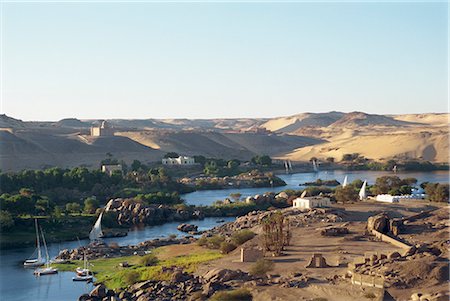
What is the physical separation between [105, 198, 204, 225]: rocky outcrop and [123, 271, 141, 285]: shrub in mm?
13717

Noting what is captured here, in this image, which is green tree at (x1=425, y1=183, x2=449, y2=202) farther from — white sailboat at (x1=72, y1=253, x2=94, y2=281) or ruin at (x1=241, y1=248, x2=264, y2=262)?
white sailboat at (x1=72, y1=253, x2=94, y2=281)

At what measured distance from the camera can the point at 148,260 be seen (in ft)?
84.9

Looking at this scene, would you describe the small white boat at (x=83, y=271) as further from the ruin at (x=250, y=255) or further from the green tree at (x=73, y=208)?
the green tree at (x=73, y=208)

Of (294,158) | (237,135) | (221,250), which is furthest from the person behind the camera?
(237,135)

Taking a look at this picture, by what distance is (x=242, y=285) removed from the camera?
67.2ft

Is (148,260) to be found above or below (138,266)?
above

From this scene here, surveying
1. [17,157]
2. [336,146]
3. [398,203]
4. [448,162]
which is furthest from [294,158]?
[398,203]

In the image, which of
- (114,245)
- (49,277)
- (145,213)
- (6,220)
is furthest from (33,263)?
(145,213)

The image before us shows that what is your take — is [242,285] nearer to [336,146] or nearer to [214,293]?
[214,293]

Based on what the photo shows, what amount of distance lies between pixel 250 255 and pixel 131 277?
3.57 metres

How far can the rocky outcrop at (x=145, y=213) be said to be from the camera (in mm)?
38062

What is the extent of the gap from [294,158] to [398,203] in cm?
5315

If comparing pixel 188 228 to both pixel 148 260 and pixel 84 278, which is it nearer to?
pixel 148 260

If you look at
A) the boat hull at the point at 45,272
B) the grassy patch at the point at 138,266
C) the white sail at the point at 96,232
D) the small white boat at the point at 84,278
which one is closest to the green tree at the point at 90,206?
the white sail at the point at 96,232
